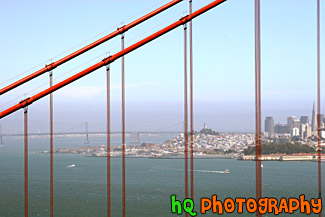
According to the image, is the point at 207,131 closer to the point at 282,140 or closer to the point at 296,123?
the point at 296,123

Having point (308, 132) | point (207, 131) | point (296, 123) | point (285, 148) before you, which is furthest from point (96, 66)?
point (207, 131)

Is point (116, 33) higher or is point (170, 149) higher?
point (116, 33)

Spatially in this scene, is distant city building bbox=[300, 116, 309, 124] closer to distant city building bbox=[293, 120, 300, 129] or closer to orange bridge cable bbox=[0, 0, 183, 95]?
distant city building bbox=[293, 120, 300, 129]

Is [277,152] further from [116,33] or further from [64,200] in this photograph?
[116,33]

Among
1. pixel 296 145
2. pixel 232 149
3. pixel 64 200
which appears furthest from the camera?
pixel 232 149

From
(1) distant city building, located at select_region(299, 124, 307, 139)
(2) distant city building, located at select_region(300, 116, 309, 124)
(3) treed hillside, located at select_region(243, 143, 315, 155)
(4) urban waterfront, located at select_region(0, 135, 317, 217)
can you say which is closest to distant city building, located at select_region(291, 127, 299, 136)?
(1) distant city building, located at select_region(299, 124, 307, 139)

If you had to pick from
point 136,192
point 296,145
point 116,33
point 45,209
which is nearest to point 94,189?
point 136,192

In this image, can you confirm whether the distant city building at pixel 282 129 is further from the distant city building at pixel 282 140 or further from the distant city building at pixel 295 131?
the distant city building at pixel 282 140

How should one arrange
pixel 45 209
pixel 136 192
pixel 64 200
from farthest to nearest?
pixel 136 192
pixel 64 200
pixel 45 209
